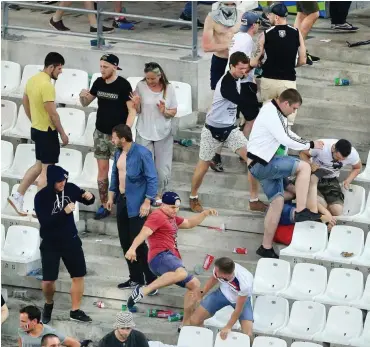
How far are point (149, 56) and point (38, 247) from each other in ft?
10.5

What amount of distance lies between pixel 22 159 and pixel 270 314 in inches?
169

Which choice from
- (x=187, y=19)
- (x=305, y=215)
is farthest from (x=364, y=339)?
(x=187, y=19)

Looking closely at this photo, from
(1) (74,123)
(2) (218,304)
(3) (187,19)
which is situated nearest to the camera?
(2) (218,304)

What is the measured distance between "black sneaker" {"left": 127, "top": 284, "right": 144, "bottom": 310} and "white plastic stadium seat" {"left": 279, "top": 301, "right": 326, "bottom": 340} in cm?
146

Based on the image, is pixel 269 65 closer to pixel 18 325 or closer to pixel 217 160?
pixel 217 160

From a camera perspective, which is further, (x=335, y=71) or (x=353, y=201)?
(x=335, y=71)

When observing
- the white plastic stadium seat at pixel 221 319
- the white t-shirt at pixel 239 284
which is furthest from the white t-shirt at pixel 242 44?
the white t-shirt at pixel 239 284

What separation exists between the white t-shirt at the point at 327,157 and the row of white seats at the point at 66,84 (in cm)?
246

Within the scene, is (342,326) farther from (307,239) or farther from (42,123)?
(42,123)

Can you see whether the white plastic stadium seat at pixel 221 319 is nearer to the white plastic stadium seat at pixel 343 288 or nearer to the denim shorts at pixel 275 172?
the white plastic stadium seat at pixel 343 288

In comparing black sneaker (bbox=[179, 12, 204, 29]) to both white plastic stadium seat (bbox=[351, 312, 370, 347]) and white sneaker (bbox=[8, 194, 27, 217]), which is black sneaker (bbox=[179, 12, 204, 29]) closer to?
white sneaker (bbox=[8, 194, 27, 217])

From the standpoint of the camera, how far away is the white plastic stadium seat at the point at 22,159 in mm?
20528

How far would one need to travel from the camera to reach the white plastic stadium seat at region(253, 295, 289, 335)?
57.7 feet

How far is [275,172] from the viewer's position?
18.2 m
